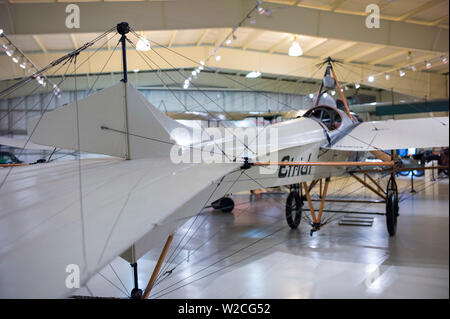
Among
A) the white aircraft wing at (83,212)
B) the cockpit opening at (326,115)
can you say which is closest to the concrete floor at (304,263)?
the white aircraft wing at (83,212)

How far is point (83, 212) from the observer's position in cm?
140

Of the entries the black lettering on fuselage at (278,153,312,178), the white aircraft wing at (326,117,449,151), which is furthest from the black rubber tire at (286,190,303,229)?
the black lettering on fuselage at (278,153,312,178)

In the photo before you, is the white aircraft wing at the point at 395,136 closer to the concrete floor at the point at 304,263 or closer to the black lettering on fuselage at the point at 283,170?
the concrete floor at the point at 304,263

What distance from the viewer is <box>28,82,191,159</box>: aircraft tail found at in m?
2.11

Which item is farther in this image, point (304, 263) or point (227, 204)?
point (227, 204)

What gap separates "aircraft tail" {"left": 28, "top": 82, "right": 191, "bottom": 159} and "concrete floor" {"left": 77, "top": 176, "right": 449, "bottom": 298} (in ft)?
3.59

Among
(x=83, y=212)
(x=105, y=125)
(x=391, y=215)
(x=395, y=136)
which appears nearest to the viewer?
(x=83, y=212)

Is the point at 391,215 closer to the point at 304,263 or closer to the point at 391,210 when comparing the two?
the point at 391,210

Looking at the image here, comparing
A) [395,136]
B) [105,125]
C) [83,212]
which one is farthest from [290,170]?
[83,212]

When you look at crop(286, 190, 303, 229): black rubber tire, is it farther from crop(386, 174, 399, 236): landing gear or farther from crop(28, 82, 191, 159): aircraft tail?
crop(28, 82, 191, 159): aircraft tail

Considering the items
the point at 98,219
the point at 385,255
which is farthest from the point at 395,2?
the point at 385,255

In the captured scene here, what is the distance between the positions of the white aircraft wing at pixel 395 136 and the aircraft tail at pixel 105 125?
2.72 meters

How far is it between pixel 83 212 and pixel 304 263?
3.14 metres

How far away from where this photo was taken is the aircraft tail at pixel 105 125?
2.11 m
